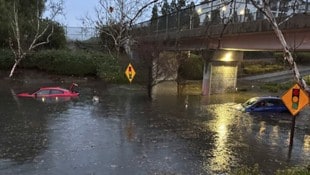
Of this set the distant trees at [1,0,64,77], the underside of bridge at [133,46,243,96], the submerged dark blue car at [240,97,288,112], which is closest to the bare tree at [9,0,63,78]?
the distant trees at [1,0,64,77]

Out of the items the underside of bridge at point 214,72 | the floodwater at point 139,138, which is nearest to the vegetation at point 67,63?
the underside of bridge at point 214,72

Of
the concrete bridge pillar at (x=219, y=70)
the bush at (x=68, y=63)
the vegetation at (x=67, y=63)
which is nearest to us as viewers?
the concrete bridge pillar at (x=219, y=70)

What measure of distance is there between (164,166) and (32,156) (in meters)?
5.68

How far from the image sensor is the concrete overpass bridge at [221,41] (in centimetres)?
3005

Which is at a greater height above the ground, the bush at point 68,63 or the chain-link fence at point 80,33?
the chain-link fence at point 80,33

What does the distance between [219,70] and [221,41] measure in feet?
24.4

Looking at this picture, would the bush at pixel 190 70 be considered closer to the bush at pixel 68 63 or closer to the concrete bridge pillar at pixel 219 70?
the bush at pixel 68 63

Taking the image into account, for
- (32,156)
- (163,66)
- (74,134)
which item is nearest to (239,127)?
(74,134)

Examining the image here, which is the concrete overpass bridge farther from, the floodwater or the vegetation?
the floodwater

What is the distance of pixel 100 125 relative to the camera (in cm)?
2673

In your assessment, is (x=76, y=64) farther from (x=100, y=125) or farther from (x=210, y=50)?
(x=100, y=125)

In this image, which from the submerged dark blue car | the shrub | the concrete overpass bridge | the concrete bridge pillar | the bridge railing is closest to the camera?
the concrete overpass bridge

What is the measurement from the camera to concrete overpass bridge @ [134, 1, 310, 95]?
30047 mm

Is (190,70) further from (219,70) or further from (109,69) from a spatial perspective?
(219,70)
